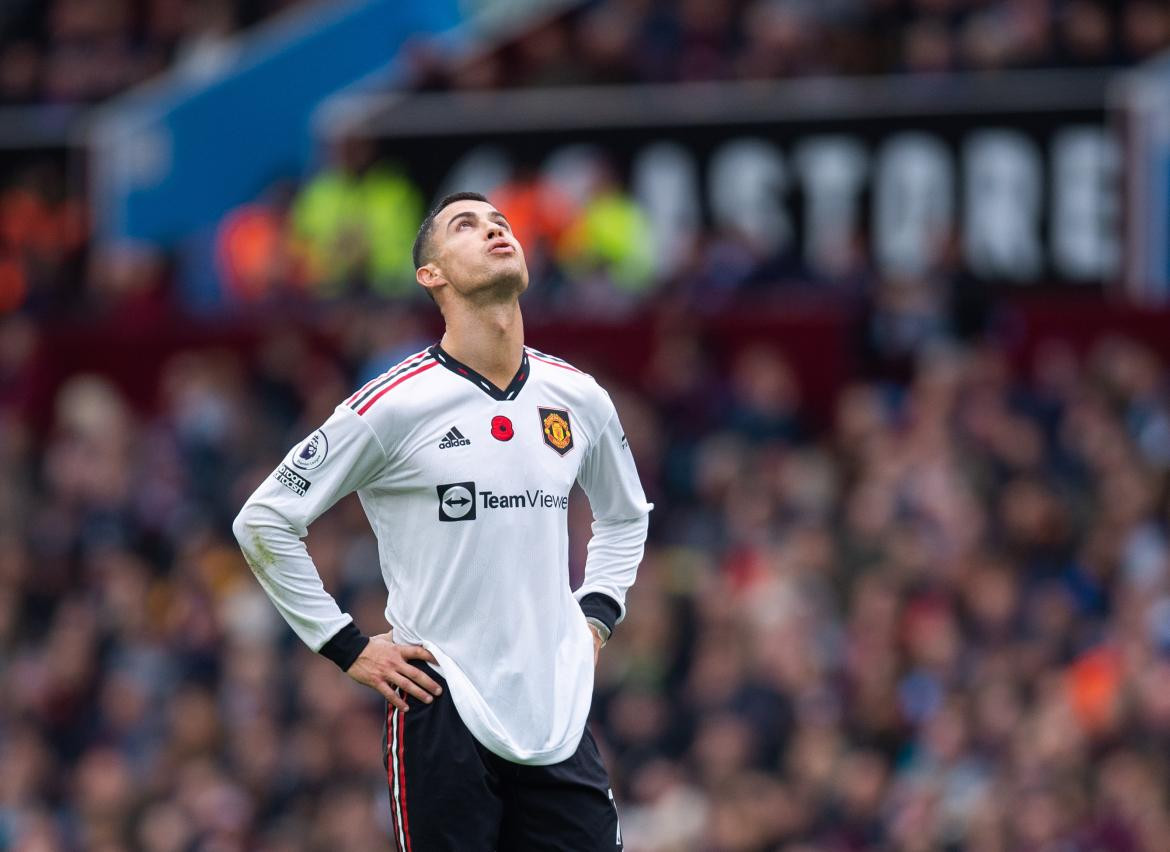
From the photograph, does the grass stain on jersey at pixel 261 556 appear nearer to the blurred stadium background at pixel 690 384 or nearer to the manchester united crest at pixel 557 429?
the manchester united crest at pixel 557 429

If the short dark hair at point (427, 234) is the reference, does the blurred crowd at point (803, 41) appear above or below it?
above

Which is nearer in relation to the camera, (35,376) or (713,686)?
(713,686)

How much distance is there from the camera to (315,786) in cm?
1385

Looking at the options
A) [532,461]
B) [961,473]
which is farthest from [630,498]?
[961,473]

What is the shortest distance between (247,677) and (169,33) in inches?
379

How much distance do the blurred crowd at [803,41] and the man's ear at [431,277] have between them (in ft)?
36.1

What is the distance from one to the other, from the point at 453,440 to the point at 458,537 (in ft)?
0.86

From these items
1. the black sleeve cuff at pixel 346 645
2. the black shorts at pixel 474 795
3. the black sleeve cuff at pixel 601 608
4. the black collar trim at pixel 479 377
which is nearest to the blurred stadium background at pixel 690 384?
the black sleeve cuff at pixel 601 608

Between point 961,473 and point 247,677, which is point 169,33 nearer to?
point 247,677

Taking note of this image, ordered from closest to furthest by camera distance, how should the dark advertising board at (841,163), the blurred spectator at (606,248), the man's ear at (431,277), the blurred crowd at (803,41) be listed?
the man's ear at (431,277) < the dark advertising board at (841,163) < the blurred crowd at (803,41) < the blurred spectator at (606,248)

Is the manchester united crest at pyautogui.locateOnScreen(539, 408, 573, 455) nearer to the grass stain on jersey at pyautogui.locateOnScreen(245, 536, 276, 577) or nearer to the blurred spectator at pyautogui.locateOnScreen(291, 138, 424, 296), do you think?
the grass stain on jersey at pyautogui.locateOnScreen(245, 536, 276, 577)

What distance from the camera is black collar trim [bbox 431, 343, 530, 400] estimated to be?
6441 millimetres

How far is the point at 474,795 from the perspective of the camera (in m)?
6.26

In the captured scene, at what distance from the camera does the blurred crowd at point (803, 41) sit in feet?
55.3
